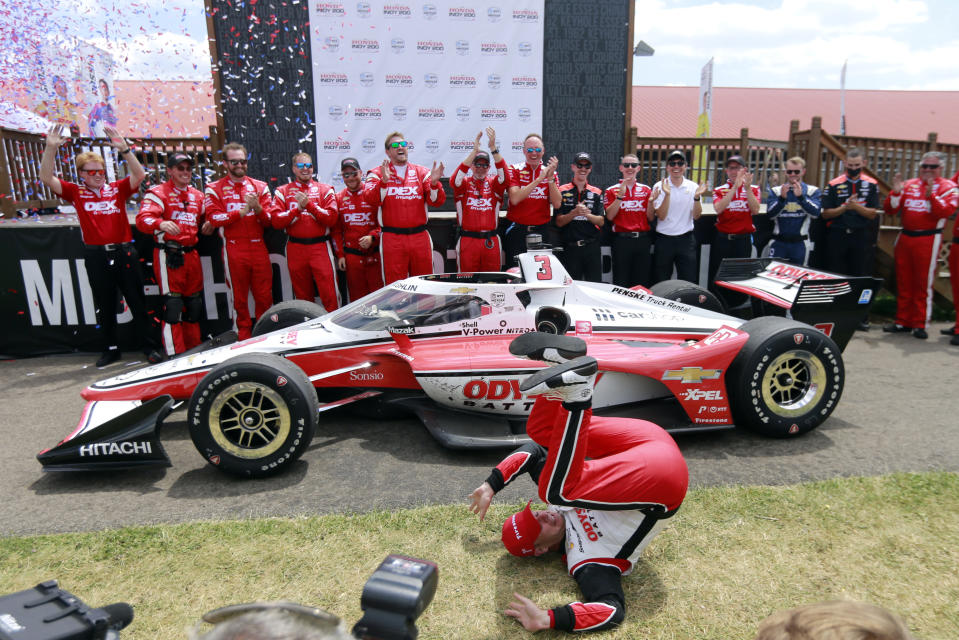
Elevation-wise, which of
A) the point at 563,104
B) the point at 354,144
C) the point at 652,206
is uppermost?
the point at 563,104

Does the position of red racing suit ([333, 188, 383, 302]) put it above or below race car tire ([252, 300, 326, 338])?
above

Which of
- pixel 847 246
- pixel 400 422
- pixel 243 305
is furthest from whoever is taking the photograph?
Result: pixel 847 246

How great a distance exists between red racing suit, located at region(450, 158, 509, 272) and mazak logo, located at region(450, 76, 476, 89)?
2.67 meters

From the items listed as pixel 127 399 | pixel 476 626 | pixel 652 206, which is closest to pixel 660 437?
pixel 476 626

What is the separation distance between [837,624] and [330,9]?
9.12m

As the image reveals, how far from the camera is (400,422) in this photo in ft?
16.4

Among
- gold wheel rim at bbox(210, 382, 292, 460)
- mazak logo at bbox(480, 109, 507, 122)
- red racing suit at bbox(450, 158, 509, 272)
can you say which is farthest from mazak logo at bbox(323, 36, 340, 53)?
gold wheel rim at bbox(210, 382, 292, 460)

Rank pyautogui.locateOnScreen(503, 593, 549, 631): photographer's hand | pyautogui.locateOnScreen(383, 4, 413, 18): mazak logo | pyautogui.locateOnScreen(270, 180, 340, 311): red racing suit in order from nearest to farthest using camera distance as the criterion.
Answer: pyautogui.locateOnScreen(503, 593, 549, 631): photographer's hand < pyautogui.locateOnScreen(270, 180, 340, 311): red racing suit < pyautogui.locateOnScreen(383, 4, 413, 18): mazak logo

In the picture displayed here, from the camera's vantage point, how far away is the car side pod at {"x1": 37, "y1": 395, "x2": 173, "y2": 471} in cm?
387

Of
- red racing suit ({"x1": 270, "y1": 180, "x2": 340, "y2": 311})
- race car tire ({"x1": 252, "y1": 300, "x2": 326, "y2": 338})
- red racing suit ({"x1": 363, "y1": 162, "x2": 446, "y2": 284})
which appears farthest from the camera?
red racing suit ({"x1": 270, "y1": 180, "x2": 340, "y2": 311})

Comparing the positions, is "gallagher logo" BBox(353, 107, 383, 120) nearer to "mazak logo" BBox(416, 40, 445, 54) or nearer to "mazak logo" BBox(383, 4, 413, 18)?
"mazak logo" BBox(416, 40, 445, 54)

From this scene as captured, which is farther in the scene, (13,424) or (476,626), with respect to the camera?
(13,424)

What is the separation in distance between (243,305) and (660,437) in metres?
5.32

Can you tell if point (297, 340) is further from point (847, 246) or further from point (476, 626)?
point (847, 246)
